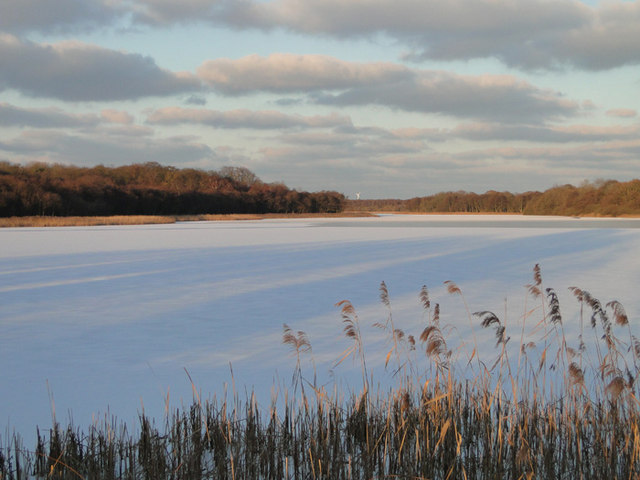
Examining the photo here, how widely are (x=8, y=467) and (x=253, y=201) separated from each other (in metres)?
87.5

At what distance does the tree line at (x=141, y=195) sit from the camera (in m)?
54.3

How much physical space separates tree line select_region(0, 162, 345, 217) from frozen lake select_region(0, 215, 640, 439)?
41902 millimetres

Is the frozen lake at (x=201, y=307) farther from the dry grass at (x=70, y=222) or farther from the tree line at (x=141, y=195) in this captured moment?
the tree line at (x=141, y=195)

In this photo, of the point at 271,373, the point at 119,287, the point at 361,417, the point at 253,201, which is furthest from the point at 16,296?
the point at 253,201

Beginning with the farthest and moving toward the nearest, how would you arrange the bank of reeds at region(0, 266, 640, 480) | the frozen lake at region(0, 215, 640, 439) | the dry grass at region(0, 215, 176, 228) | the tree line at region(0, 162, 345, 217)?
the tree line at region(0, 162, 345, 217)
the dry grass at region(0, 215, 176, 228)
the frozen lake at region(0, 215, 640, 439)
the bank of reeds at region(0, 266, 640, 480)

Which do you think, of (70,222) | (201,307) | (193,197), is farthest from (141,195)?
(201,307)


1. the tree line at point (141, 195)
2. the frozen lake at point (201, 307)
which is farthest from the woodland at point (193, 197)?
the frozen lake at point (201, 307)

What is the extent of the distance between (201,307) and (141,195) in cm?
6765

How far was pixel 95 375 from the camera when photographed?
481cm

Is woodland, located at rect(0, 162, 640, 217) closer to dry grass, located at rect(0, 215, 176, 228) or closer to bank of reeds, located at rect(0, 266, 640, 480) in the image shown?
dry grass, located at rect(0, 215, 176, 228)

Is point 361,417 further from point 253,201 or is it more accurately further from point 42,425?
point 253,201

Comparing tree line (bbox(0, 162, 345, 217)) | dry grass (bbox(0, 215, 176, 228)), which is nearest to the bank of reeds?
dry grass (bbox(0, 215, 176, 228))

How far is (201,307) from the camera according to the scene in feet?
26.0

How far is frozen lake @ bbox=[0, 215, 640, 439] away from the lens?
4.54m
